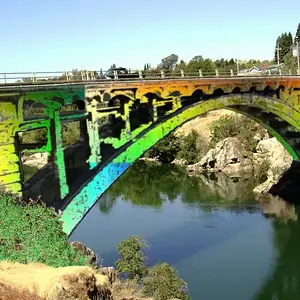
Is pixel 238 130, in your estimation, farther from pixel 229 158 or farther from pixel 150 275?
pixel 150 275

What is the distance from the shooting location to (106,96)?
590 inches

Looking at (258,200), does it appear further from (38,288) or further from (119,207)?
(38,288)

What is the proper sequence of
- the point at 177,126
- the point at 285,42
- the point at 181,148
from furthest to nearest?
the point at 285,42 → the point at 181,148 → the point at 177,126

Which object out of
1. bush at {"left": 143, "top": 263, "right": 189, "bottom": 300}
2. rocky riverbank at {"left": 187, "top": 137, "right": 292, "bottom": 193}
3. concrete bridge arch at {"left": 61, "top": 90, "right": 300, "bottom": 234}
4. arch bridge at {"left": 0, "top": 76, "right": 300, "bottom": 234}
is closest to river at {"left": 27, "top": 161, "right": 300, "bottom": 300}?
rocky riverbank at {"left": 187, "top": 137, "right": 292, "bottom": 193}

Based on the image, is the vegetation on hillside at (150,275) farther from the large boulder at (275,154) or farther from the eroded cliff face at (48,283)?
the large boulder at (275,154)

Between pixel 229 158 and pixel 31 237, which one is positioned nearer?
pixel 31 237

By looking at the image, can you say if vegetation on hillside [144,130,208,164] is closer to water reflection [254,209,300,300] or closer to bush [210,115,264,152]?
bush [210,115,264,152]

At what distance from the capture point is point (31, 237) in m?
9.95

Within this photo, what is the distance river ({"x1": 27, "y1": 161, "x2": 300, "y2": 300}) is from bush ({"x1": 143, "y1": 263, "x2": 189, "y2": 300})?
3199mm

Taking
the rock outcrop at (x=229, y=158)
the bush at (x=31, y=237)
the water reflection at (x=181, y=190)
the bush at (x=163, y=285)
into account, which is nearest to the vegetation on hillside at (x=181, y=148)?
the water reflection at (x=181, y=190)

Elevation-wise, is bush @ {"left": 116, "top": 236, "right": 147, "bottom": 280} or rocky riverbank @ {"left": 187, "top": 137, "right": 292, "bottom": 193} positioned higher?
bush @ {"left": 116, "top": 236, "right": 147, "bottom": 280}

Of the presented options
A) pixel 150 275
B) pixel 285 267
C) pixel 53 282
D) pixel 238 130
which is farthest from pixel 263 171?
pixel 53 282

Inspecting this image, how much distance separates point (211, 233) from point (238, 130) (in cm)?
2025

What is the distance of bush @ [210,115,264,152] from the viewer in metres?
39.8
